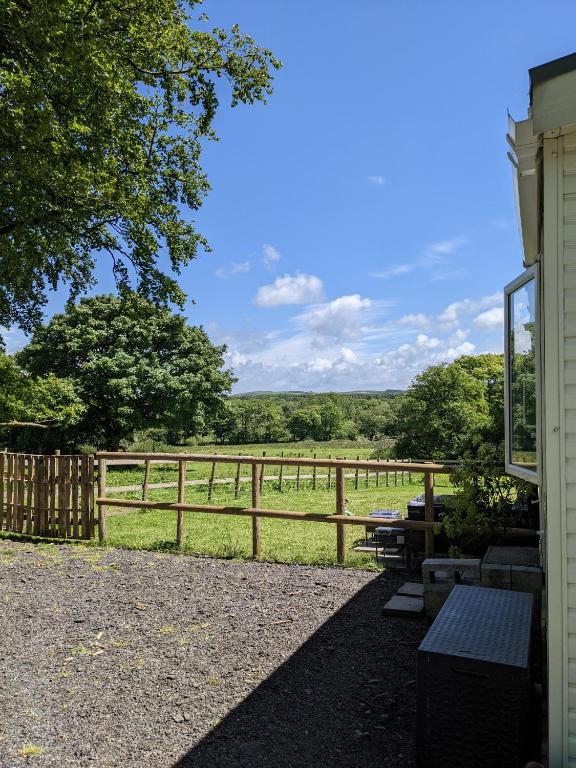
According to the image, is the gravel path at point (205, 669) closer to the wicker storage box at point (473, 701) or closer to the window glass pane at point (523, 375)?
the wicker storage box at point (473, 701)

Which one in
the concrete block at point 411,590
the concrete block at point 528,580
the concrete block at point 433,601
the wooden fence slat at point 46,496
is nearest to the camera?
the concrete block at point 528,580

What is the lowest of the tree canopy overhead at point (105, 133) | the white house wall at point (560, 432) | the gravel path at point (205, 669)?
the gravel path at point (205, 669)

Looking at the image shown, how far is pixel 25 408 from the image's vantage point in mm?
10750

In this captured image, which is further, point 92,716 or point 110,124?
point 110,124

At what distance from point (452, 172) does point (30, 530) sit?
11.3 meters

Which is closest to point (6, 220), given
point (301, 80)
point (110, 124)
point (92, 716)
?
point (110, 124)

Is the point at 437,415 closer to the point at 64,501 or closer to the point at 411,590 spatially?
the point at 64,501

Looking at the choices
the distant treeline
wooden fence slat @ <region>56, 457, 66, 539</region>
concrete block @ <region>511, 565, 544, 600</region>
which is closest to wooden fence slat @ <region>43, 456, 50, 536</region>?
wooden fence slat @ <region>56, 457, 66, 539</region>

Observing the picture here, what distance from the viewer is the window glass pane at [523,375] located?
309cm

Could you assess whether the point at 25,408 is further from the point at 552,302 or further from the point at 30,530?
the point at 552,302

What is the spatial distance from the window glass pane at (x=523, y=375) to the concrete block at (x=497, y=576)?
96 cm

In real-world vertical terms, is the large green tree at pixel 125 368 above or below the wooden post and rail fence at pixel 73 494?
above

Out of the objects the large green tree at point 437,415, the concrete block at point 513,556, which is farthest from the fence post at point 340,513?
the large green tree at point 437,415

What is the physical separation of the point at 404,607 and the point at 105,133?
23.8 ft
